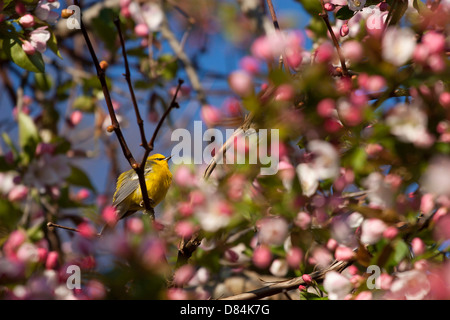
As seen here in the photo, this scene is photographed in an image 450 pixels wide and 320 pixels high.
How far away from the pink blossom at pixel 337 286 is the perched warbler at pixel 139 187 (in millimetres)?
1666

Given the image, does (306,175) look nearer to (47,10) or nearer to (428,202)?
(428,202)

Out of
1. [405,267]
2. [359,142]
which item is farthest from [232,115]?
[405,267]

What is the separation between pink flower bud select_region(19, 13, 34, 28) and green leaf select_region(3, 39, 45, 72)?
66mm

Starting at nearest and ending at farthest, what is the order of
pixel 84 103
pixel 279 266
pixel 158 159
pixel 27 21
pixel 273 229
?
pixel 273 229 < pixel 27 21 < pixel 279 266 < pixel 84 103 < pixel 158 159

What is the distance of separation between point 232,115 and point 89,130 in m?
2.96

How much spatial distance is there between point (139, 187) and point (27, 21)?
4.30ft

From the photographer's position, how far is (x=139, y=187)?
112 inches

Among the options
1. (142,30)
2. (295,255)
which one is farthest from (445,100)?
(142,30)

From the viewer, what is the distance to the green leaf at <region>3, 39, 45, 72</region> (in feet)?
5.71

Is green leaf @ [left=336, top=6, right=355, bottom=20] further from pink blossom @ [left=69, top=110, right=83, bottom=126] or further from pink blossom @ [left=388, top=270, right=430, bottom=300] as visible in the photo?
pink blossom @ [left=69, top=110, right=83, bottom=126]

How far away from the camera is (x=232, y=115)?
119 cm

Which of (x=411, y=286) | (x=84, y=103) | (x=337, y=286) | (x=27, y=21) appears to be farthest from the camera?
(x=84, y=103)

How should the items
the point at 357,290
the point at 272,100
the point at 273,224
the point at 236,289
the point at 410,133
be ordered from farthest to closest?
the point at 236,289 < the point at 273,224 < the point at 357,290 < the point at 272,100 < the point at 410,133
